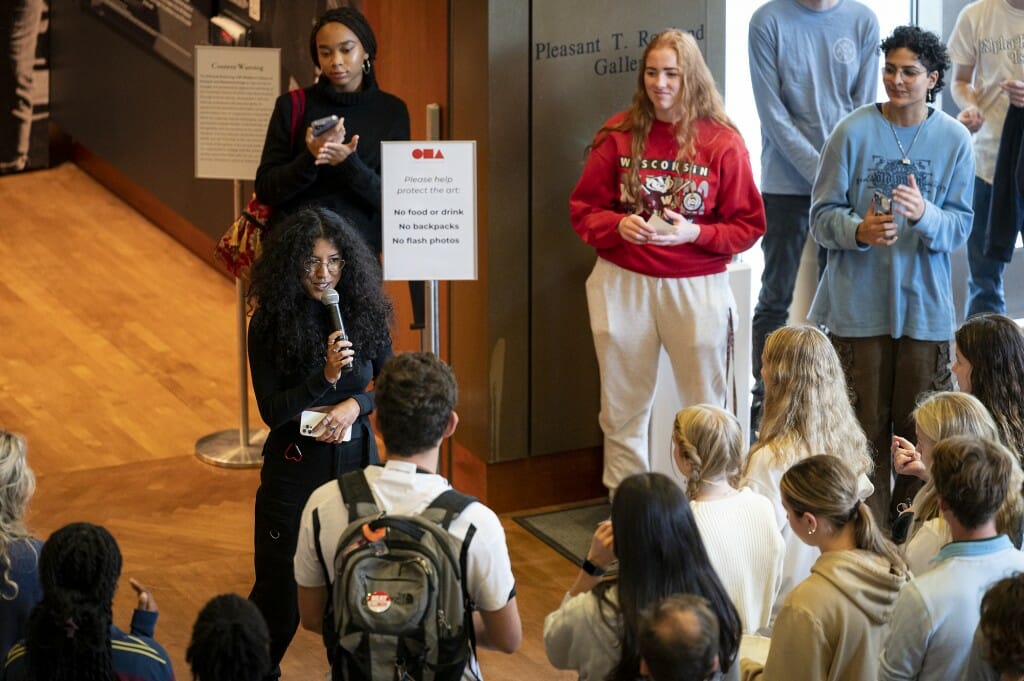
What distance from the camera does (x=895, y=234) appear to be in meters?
5.02

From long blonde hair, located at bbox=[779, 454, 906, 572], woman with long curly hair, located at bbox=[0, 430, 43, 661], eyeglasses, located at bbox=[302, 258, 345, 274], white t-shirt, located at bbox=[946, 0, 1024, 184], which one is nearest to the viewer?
long blonde hair, located at bbox=[779, 454, 906, 572]

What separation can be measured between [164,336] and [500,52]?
3291mm

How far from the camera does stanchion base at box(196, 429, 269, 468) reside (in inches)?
254

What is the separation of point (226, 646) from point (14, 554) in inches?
34.1

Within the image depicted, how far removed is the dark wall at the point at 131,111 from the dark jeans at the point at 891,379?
442 centimetres

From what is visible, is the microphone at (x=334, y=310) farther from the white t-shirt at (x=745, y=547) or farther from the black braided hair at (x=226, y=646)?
the black braided hair at (x=226, y=646)

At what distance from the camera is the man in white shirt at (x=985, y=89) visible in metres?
6.05

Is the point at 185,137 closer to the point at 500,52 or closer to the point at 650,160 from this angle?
the point at 500,52

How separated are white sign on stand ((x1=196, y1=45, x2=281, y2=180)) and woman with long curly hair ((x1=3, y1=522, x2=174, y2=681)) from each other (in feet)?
11.8

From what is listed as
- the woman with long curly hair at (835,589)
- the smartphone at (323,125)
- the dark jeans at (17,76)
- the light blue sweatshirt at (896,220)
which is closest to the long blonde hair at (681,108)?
the light blue sweatshirt at (896,220)

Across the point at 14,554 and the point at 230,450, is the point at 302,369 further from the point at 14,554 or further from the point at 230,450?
the point at 230,450

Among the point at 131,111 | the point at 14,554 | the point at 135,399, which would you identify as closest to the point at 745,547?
the point at 14,554

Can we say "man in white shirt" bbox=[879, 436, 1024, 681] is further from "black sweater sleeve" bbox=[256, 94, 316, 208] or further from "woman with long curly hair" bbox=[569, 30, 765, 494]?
"black sweater sleeve" bbox=[256, 94, 316, 208]

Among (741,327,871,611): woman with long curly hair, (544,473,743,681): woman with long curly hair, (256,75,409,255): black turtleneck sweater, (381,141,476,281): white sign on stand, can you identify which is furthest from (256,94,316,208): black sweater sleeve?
(544,473,743,681): woman with long curly hair
